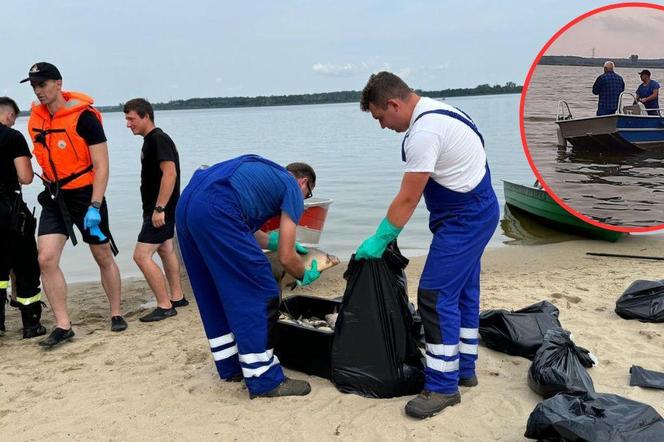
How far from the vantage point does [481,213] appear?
10.6ft

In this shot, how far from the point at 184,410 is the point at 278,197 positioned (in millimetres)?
1294

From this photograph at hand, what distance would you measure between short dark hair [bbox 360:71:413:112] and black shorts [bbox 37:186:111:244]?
100.0 inches

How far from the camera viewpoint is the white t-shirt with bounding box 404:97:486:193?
302cm

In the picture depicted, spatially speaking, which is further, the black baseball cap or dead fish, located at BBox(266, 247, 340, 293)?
dead fish, located at BBox(266, 247, 340, 293)

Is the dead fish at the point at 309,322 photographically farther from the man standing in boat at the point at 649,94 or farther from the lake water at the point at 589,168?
the man standing in boat at the point at 649,94

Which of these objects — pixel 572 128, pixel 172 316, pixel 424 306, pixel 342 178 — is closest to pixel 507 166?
pixel 342 178

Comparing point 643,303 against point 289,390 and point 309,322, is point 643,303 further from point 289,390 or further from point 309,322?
point 289,390

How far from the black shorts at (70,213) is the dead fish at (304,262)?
1.38 meters

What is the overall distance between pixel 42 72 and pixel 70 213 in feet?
3.43

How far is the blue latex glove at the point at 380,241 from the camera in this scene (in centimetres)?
328

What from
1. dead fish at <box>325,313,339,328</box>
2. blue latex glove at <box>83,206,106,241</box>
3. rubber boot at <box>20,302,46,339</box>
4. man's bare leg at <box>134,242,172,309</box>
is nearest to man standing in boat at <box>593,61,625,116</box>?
dead fish at <box>325,313,339,328</box>

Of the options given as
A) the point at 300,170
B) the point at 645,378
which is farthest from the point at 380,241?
the point at 645,378

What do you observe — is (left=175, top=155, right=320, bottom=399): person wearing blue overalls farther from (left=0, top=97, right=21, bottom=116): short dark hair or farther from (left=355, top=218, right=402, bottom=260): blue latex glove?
(left=0, top=97, right=21, bottom=116): short dark hair

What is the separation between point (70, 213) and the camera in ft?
15.6
